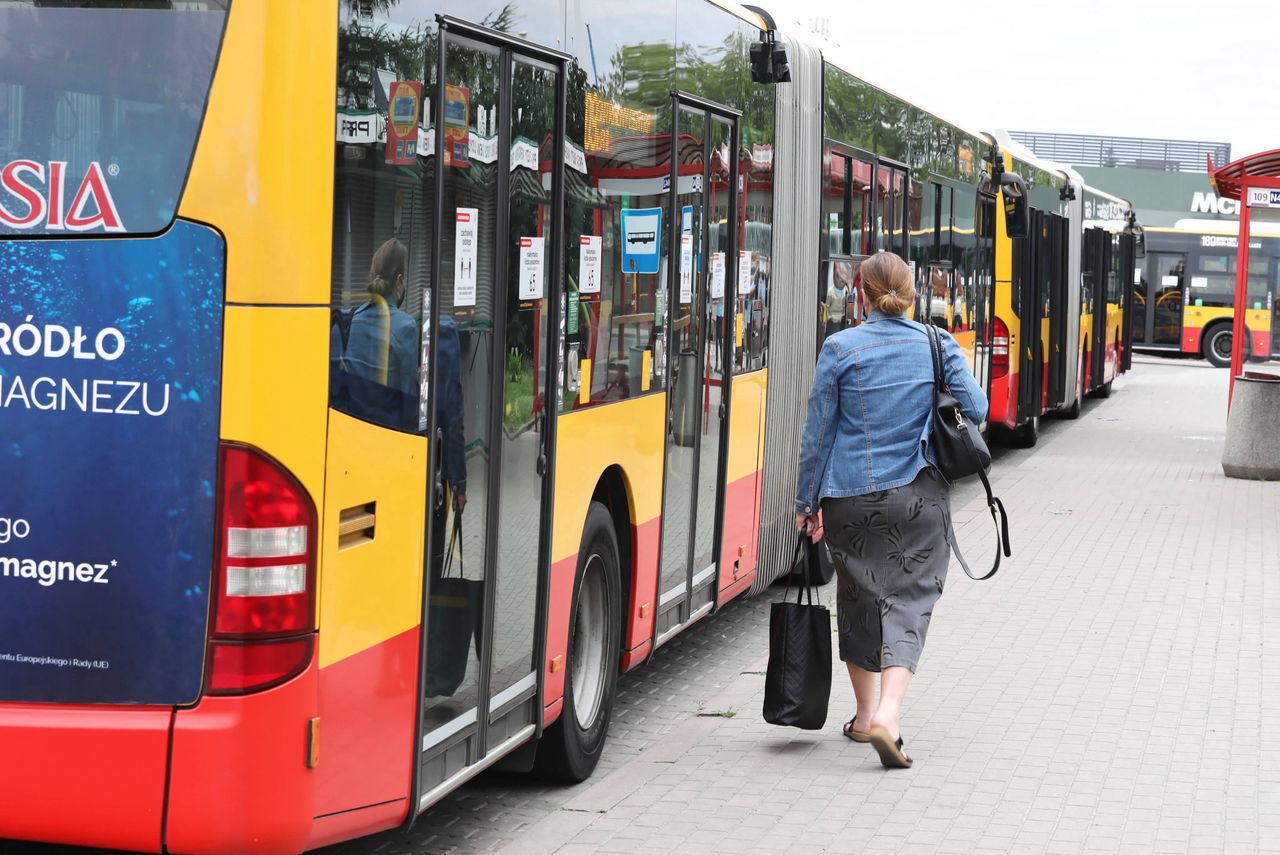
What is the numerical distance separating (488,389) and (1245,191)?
13473mm

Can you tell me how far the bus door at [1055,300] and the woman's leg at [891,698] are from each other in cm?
1470

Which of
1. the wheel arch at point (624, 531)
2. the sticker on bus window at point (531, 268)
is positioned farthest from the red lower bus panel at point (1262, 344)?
the sticker on bus window at point (531, 268)

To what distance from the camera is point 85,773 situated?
156 inches

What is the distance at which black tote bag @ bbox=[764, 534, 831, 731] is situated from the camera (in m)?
6.64

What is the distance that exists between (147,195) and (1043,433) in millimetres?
20526

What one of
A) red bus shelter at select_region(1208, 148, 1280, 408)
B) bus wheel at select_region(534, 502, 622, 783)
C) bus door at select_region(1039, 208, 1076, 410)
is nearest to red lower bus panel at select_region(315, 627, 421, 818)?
bus wheel at select_region(534, 502, 622, 783)

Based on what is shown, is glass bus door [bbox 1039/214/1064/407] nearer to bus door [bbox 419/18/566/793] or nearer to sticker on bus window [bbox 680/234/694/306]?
sticker on bus window [bbox 680/234/694/306]

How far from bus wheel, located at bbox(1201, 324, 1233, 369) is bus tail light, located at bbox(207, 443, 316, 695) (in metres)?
39.7

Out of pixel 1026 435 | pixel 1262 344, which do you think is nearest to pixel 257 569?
pixel 1262 344

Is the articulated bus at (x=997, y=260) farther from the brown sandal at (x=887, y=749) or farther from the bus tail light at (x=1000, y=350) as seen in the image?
the brown sandal at (x=887, y=749)

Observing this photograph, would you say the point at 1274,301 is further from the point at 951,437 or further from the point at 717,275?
the point at 951,437

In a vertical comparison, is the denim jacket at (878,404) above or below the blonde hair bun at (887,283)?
below

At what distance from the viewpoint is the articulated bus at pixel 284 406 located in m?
3.85

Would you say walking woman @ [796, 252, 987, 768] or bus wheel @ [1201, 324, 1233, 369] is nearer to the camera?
walking woman @ [796, 252, 987, 768]
